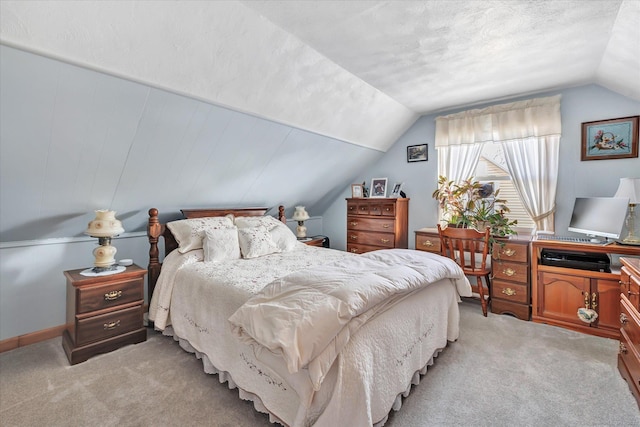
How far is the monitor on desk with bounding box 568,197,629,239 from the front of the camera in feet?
8.26

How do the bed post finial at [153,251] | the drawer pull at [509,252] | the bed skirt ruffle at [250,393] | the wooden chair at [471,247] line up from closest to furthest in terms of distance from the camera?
1. the bed skirt ruffle at [250,393]
2. the bed post finial at [153,251]
3. the wooden chair at [471,247]
4. the drawer pull at [509,252]

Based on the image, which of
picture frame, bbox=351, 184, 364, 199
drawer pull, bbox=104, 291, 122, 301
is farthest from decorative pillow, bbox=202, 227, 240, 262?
picture frame, bbox=351, 184, 364, 199

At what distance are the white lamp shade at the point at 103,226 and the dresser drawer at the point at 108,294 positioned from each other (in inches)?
15.8

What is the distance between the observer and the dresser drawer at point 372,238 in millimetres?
4102

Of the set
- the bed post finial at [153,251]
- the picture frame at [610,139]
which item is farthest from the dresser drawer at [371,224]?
the bed post finial at [153,251]

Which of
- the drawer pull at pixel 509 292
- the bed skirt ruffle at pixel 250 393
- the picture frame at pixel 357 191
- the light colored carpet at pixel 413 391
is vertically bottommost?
the light colored carpet at pixel 413 391

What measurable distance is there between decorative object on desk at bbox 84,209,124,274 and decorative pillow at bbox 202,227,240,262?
2.27 ft

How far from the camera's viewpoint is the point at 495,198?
367 centimetres

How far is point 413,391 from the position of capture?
1.84 metres

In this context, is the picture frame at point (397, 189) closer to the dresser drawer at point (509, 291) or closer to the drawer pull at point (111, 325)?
the dresser drawer at point (509, 291)

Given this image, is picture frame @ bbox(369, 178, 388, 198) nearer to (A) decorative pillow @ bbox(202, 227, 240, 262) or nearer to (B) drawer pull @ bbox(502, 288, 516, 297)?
(B) drawer pull @ bbox(502, 288, 516, 297)

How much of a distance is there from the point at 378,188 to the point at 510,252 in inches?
80.4

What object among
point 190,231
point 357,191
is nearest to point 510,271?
point 357,191

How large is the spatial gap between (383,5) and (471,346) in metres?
2.55
